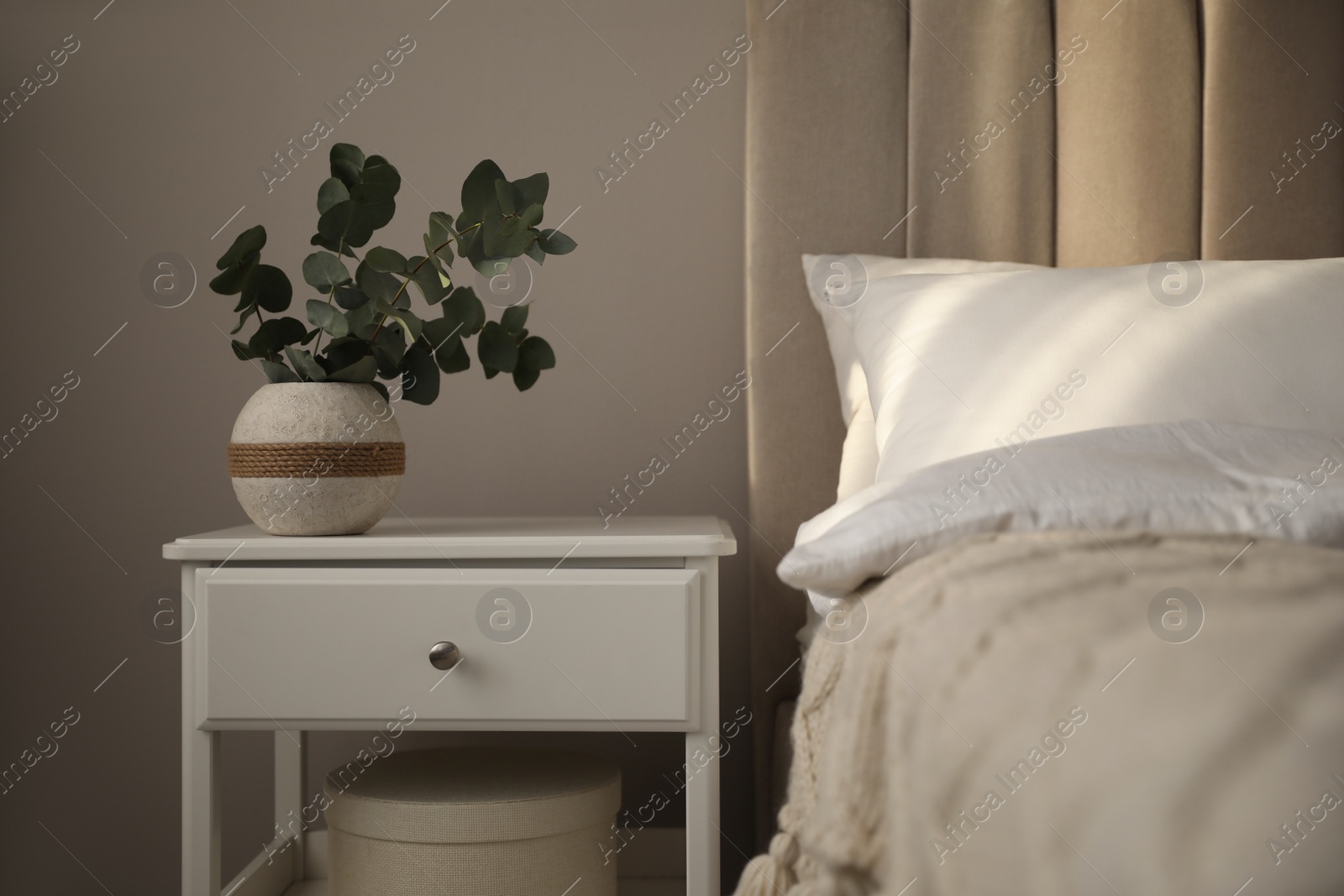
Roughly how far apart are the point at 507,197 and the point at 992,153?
0.73m

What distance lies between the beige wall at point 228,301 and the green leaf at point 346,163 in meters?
0.45

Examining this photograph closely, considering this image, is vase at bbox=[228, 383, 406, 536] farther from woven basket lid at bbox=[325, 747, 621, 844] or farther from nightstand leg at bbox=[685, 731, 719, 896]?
nightstand leg at bbox=[685, 731, 719, 896]

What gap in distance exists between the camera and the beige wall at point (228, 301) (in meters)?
1.54

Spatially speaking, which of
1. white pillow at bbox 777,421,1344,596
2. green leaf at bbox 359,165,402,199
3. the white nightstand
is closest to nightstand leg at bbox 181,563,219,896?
the white nightstand

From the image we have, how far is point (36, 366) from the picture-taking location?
5.06ft

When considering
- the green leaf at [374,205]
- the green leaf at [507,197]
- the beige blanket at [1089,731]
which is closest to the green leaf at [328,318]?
the green leaf at [374,205]

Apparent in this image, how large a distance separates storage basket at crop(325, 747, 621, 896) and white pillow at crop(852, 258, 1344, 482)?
0.50 metres

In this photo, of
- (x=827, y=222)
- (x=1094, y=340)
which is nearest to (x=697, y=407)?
(x=827, y=222)

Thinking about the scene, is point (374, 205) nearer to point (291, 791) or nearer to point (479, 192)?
point (479, 192)

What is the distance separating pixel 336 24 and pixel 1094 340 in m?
1.25

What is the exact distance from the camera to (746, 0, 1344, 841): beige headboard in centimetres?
137

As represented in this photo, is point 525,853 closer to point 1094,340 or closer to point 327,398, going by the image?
point 327,398

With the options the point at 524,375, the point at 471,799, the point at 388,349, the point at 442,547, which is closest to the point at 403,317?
the point at 388,349

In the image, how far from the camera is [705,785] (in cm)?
98
